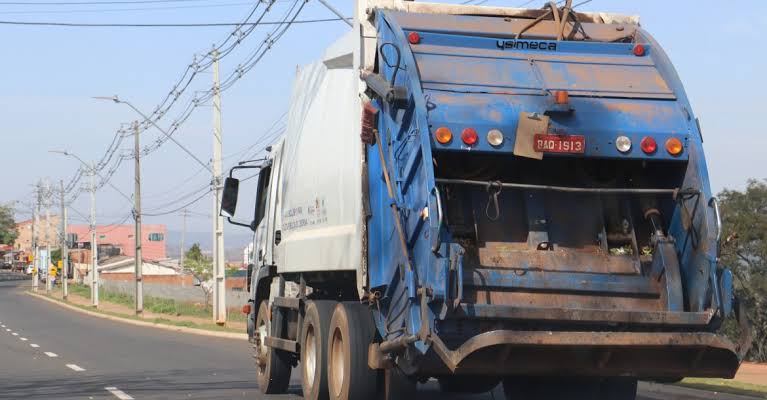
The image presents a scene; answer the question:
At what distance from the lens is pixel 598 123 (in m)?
9.01

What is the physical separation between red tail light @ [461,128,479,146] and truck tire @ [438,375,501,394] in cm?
280

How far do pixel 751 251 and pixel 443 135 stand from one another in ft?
87.6

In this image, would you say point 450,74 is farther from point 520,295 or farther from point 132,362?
point 132,362

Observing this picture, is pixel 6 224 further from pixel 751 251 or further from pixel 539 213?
pixel 539 213

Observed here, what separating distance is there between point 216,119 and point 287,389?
2175cm

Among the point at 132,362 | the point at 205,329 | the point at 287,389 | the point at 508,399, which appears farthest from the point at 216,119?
the point at 508,399

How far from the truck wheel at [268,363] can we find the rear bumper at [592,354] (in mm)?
5603

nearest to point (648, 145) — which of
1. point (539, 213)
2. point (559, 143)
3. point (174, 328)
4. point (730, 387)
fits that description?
point (559, 143)

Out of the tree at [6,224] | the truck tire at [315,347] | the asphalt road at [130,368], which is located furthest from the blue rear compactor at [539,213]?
the tree at [6,224]

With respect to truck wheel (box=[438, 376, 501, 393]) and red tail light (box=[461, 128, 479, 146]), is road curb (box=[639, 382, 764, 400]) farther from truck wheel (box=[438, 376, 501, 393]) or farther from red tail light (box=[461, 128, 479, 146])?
red tail light (box=[461, 128, 479, 146])

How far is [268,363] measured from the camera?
46.7 ft

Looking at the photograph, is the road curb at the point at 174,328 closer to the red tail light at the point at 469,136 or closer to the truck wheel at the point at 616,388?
the truck wheel at the point at 616,388

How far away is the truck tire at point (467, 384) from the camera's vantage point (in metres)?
10.9

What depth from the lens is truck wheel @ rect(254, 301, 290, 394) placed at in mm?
14109
